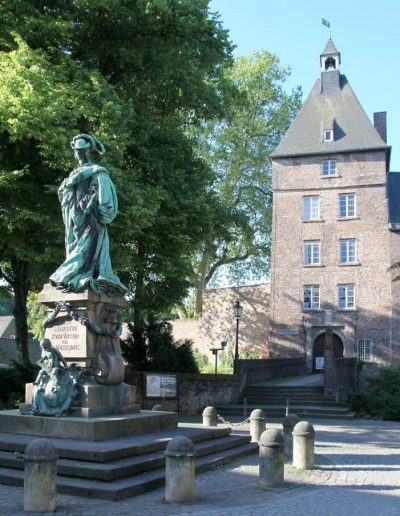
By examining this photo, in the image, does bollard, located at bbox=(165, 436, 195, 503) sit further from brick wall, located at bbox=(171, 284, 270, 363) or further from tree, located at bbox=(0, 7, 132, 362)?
brick wall, located at bbox=(171, 284, 270, 363)

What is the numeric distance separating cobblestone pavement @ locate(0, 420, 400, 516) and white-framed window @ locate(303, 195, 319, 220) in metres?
28.0

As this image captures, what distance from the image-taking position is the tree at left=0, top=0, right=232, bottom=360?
16062 mm

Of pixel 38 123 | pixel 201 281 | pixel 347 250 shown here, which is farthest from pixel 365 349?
pixel 38 123

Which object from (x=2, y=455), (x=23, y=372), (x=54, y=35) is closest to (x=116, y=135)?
(x=54, y=35)

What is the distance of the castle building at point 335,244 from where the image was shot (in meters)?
37.5

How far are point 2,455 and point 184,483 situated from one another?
2.88m

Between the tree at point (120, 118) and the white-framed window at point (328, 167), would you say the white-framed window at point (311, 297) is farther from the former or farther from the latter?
the tree at point (120, 118)

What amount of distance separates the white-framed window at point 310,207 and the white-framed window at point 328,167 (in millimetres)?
1659

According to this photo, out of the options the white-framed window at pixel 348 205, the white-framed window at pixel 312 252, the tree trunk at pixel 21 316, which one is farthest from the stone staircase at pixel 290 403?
the white-framed window at pixel 348 205

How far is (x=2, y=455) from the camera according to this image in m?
8.95

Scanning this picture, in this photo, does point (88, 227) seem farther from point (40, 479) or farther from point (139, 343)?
point (139, 343)

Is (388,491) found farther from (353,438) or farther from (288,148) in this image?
(288,148)

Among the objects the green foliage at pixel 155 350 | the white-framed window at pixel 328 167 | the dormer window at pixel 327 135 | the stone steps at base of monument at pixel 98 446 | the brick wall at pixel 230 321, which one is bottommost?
the stone steps at base of monument at pixel 98 446

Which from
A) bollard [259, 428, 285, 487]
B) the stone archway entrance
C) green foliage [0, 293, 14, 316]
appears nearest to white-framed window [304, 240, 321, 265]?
the stone archway entrance
